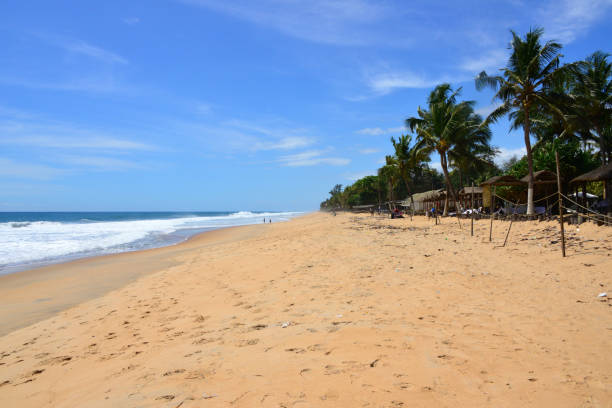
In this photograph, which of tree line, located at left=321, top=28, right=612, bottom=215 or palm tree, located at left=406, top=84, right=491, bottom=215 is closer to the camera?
tree line, located at left=321, top=28, right=612, bottom=215

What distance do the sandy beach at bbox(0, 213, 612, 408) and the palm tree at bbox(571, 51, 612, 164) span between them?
15.2m

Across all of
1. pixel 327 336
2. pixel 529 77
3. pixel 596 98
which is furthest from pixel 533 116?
pixel 327 336

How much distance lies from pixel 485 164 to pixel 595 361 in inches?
993

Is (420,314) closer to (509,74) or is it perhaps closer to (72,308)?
(72,308)

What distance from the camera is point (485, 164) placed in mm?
25266

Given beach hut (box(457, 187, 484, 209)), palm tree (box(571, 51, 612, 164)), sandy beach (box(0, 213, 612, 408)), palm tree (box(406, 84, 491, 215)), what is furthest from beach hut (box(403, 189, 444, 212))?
sandy beach (box(0, 213, 612, 408))

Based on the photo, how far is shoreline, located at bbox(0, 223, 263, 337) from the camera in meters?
6.26

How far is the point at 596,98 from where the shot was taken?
19.3m

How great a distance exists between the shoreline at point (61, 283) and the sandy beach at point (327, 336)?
7cm

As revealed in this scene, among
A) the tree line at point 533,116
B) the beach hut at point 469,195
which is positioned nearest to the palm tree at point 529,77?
the tree line at point 533,116

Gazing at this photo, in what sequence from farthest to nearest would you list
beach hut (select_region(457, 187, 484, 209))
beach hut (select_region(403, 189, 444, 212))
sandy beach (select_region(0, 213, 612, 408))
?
beach hut (select_region(403, 189, 444, 212)) < beach hut (select_region(457, 187, 484, 209)) < sandy beach (select_region(0, 213, 612, 408))

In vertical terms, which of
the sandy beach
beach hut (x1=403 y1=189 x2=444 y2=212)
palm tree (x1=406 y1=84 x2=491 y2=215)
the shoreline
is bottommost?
the shoreline

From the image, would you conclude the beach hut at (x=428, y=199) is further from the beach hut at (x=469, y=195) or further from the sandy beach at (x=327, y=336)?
the sandy beach at (x=327, y=336)

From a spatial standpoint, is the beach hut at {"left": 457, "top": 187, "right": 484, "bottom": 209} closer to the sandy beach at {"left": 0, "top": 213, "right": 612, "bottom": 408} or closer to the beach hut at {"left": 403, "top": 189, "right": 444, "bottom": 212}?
the beach hut at {"left": 403, "top": 189, "right": 444, "bottom": 212}
